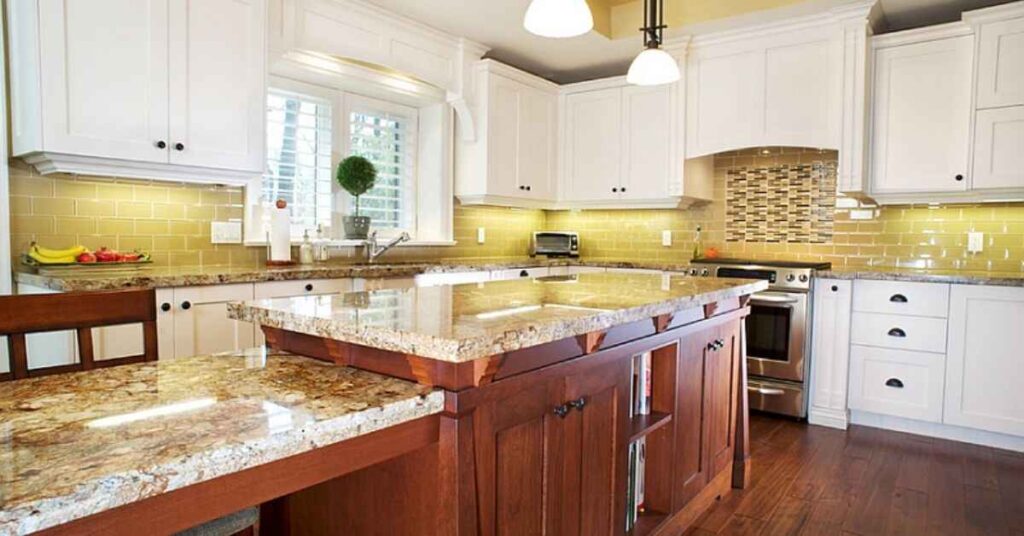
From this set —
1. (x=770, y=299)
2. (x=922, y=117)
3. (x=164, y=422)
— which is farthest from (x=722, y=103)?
(x=164, y=422)

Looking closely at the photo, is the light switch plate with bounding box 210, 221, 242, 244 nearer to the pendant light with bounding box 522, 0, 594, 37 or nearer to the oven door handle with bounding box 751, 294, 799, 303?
the pendant light with bounding box 522, 0, 594, 37

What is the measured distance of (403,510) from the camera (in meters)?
1.22

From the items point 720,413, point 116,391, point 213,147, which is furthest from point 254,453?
point 213,147

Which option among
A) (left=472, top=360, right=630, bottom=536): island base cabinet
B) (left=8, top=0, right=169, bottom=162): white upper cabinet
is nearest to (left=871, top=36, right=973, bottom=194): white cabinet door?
(left=472, top=360, right=630, bottom=536): island base cabinet

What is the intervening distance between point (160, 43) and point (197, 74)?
187 millimetres

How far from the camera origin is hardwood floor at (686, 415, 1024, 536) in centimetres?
240

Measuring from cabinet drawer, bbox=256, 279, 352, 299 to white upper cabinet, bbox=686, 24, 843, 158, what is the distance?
8.66 ft

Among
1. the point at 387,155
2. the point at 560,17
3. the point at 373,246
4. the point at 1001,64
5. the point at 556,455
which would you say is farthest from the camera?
the point at 387,155

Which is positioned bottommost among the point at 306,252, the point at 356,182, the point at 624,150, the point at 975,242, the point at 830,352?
the point at 830,352

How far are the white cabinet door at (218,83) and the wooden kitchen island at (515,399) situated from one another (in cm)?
152

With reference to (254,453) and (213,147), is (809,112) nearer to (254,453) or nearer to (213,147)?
(213,147)

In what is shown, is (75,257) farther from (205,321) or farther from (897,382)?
(897,382)

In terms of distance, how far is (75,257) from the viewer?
2609 millimetres

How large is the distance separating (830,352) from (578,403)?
276cm
